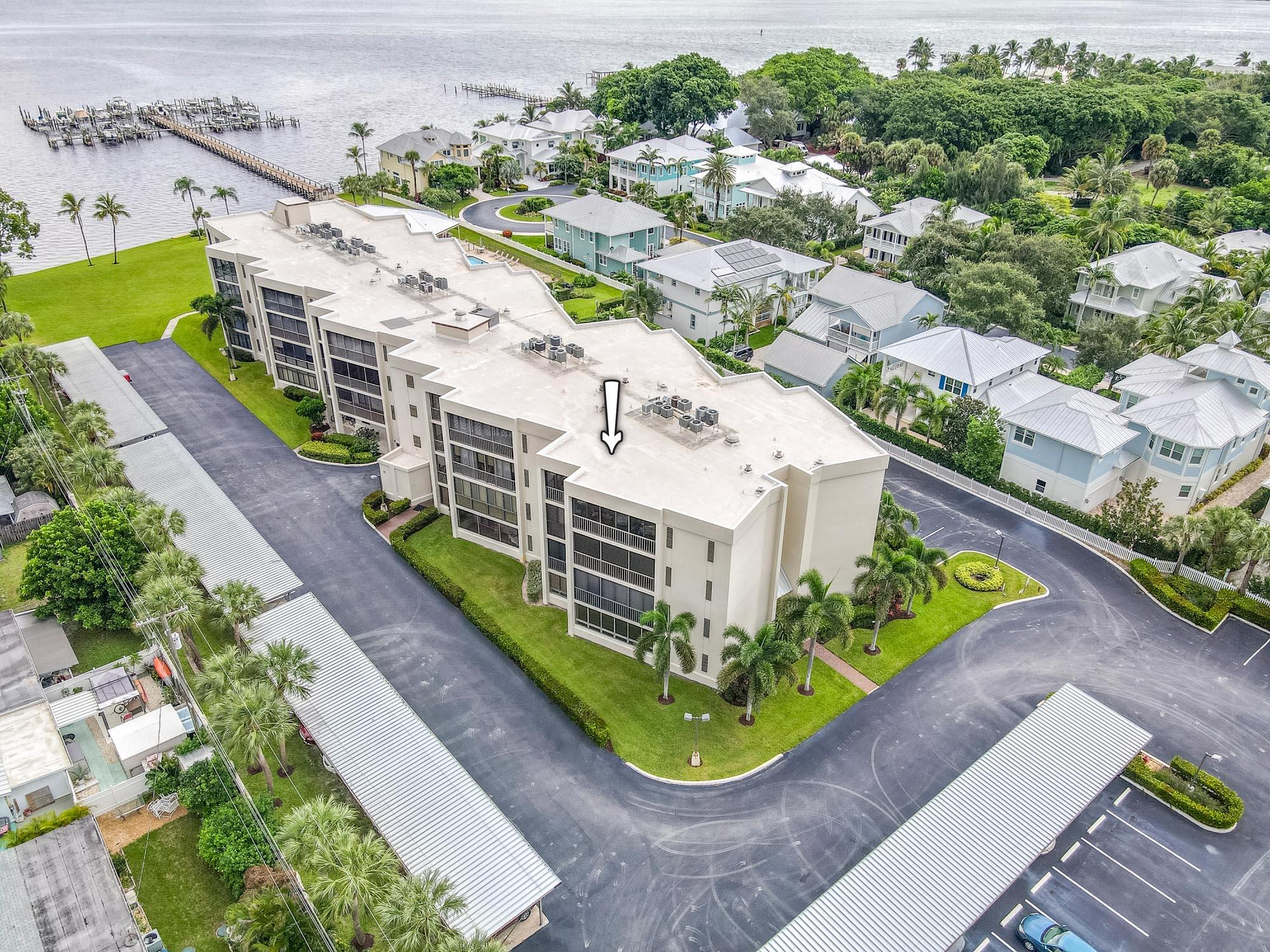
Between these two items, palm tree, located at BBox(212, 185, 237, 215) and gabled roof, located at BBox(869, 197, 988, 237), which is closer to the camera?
gabled roof, located at BBox(869, 197, 988, 237)

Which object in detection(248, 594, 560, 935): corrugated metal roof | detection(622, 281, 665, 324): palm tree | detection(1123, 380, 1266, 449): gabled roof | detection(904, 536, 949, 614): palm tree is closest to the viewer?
detection(248, 594, 560, 935): corrugated metal roof

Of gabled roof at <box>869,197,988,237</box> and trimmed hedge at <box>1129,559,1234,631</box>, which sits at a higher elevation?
gabled roof at <box>869,197,988,237</box>

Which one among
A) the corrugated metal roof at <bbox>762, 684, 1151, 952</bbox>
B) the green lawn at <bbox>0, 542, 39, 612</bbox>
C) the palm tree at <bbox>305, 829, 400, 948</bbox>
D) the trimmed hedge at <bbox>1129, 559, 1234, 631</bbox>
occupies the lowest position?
the trimmed hedge at <bbox>1129, 559, 1234, 631</bbox>

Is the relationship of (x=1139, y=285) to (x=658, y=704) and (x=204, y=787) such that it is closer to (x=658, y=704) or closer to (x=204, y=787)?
(x=658, y=704)

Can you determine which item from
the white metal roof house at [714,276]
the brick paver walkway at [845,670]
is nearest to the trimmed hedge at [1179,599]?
the brick paver walkway at [845,670]

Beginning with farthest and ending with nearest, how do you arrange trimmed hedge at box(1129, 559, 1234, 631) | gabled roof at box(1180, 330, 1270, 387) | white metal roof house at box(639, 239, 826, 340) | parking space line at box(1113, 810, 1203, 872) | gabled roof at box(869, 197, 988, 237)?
gabled roof at box(869, 197, 988, 237) < white metal roof house at box(639, 239, 826, 340) < gabled roof at box(1180, 330, 1270, 387) < trimmed hedge at box(1129, 559, 1234, 631) < parking space line at box(1113, 810, 1203, 872)

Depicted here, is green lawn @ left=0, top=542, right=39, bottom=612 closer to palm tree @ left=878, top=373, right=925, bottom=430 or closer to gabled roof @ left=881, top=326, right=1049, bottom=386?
palm tree @ left=878, top=373, right=925, bottom=430

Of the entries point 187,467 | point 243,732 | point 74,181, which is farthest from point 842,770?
point 74,181

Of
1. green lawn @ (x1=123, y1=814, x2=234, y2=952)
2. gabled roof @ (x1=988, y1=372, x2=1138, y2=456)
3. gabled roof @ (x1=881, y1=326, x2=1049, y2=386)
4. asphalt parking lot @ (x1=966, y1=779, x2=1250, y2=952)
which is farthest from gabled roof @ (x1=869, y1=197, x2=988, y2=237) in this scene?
green lawn @ (x1=123, y1=814, x2=234, y2=952)

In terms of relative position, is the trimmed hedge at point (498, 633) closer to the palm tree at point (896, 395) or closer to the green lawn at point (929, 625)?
the green lawn at point (929, 625)
